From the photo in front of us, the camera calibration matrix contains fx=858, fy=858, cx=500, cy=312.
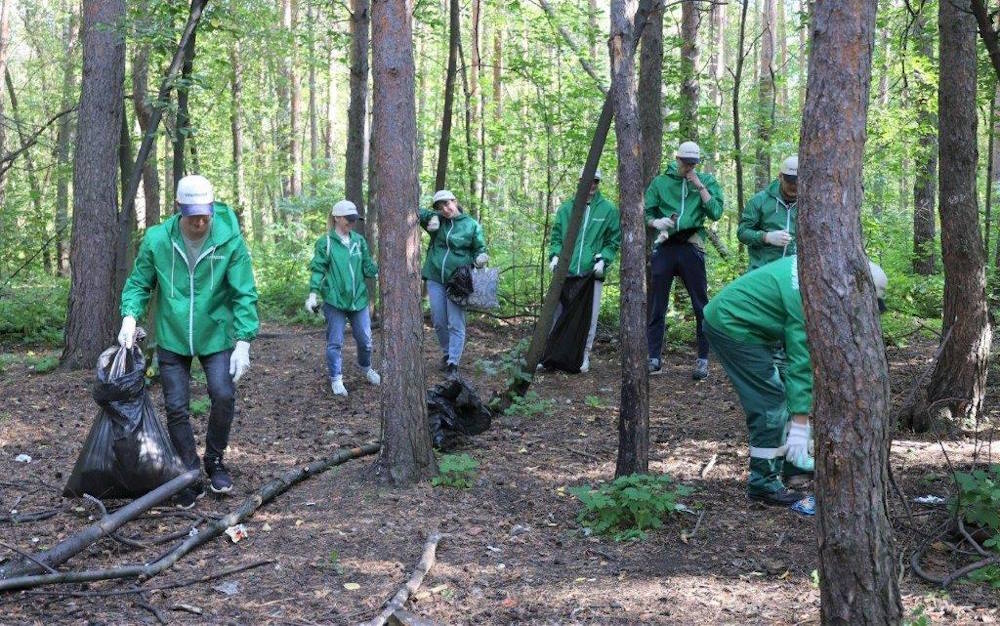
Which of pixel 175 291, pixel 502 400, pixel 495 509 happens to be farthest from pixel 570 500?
pixel 175 291

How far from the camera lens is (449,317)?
28.9ft

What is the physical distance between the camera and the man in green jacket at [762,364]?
482 cm

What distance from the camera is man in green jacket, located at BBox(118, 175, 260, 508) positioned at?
513 centimetres

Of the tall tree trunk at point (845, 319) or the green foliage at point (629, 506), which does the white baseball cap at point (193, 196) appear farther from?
the tall tree trunk at point (845, 319)

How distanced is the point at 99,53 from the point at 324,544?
652 cm

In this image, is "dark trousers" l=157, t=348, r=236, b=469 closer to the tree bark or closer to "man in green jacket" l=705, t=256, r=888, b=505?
"man in green jacket" l=705, t=256, r=888, b=505

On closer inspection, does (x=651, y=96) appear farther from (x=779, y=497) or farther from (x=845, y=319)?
(x=845, y=319)

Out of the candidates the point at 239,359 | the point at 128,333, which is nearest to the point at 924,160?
the point at 239,359

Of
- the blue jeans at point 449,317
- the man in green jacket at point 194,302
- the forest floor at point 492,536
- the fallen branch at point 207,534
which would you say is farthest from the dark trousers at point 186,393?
the blue jeans at point 449,317

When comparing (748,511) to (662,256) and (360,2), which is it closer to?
(662,256)

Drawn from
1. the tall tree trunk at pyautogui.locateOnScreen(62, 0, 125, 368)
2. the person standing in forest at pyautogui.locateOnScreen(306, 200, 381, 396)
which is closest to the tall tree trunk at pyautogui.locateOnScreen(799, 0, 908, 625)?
the person standing in forest at pyautogui.locateOnScreen(306, 200, 381, 396)

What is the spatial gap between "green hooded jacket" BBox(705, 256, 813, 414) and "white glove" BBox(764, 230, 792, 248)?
1.90 metres

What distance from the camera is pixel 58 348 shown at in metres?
11.3

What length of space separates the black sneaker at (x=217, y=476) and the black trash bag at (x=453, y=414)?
1.45m
